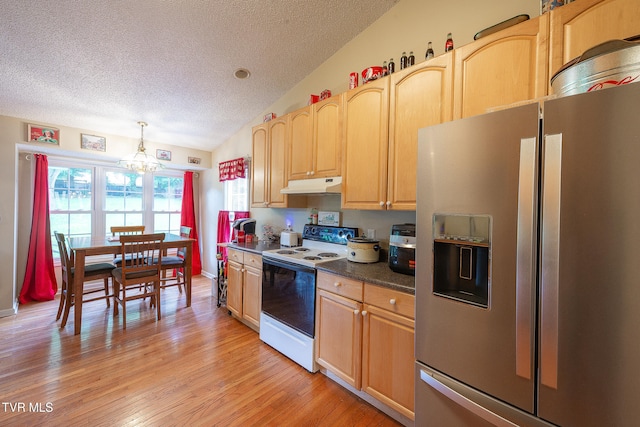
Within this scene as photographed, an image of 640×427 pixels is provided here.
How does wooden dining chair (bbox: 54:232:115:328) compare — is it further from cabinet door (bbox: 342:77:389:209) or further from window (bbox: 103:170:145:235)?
cabinet door (bbox: 342:77:389:209)

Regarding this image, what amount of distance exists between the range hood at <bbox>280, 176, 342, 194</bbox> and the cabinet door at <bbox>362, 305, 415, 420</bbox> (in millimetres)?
965

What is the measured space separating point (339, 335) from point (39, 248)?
4.24 m

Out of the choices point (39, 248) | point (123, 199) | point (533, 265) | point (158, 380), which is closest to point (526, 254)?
point (533, 265)

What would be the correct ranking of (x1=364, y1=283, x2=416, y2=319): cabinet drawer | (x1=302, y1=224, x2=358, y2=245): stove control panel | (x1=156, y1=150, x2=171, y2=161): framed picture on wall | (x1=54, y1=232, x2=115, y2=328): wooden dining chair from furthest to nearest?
1. (x1=156, y1=150, x2=171, y2=161): framed picture on wall
2. (x1=54, y1=232, x2=115, y2=328): wooden dining chair
3. (x1=302, y1=224, x2=358, y2=245): stove control panel
4. (x1=364, y1=283, x2=416, y2=319): cabinet drawer

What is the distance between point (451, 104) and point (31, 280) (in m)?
5.21

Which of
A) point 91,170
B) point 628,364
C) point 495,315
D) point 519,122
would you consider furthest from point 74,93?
point 628,364

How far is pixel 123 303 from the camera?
108 inches

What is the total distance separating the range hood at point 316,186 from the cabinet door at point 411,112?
1.55 feet

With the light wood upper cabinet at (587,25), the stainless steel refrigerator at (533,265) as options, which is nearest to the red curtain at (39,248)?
the stainless steel refrigerator at (533,265)

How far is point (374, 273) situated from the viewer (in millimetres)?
1734

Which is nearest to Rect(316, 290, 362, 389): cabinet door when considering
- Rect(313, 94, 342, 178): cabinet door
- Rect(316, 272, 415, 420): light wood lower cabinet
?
Rect(316, 272, 415, 420): light wood lower cabinet

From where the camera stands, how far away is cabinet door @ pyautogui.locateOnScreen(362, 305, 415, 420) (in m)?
1.47

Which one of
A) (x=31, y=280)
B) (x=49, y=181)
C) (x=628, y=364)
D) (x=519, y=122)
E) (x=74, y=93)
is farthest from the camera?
(x=49, y=181)

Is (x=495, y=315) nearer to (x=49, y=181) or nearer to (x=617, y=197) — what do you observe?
(x=617, y=197)
